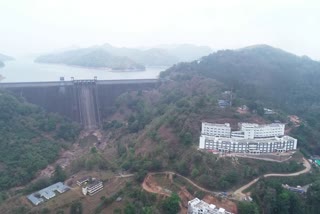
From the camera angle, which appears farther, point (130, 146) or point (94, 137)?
point (94, 137)

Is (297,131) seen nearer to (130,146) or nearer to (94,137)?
(130,146)

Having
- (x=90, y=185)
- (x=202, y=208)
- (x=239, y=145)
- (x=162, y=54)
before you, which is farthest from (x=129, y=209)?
(x=162, y=54)

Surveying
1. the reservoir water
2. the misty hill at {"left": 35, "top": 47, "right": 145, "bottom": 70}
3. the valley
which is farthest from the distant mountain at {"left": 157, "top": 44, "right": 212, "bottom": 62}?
the valley

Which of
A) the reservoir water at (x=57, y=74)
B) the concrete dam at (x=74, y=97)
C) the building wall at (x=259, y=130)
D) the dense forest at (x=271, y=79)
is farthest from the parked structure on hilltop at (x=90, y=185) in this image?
the reservoir water at (x=57, y=74)

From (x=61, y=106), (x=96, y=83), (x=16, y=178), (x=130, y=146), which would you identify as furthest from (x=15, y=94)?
(x=130, y=146)

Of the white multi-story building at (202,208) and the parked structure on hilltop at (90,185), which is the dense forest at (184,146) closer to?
the white multi-story building at (202,208)

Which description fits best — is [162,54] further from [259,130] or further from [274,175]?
[274,175]
